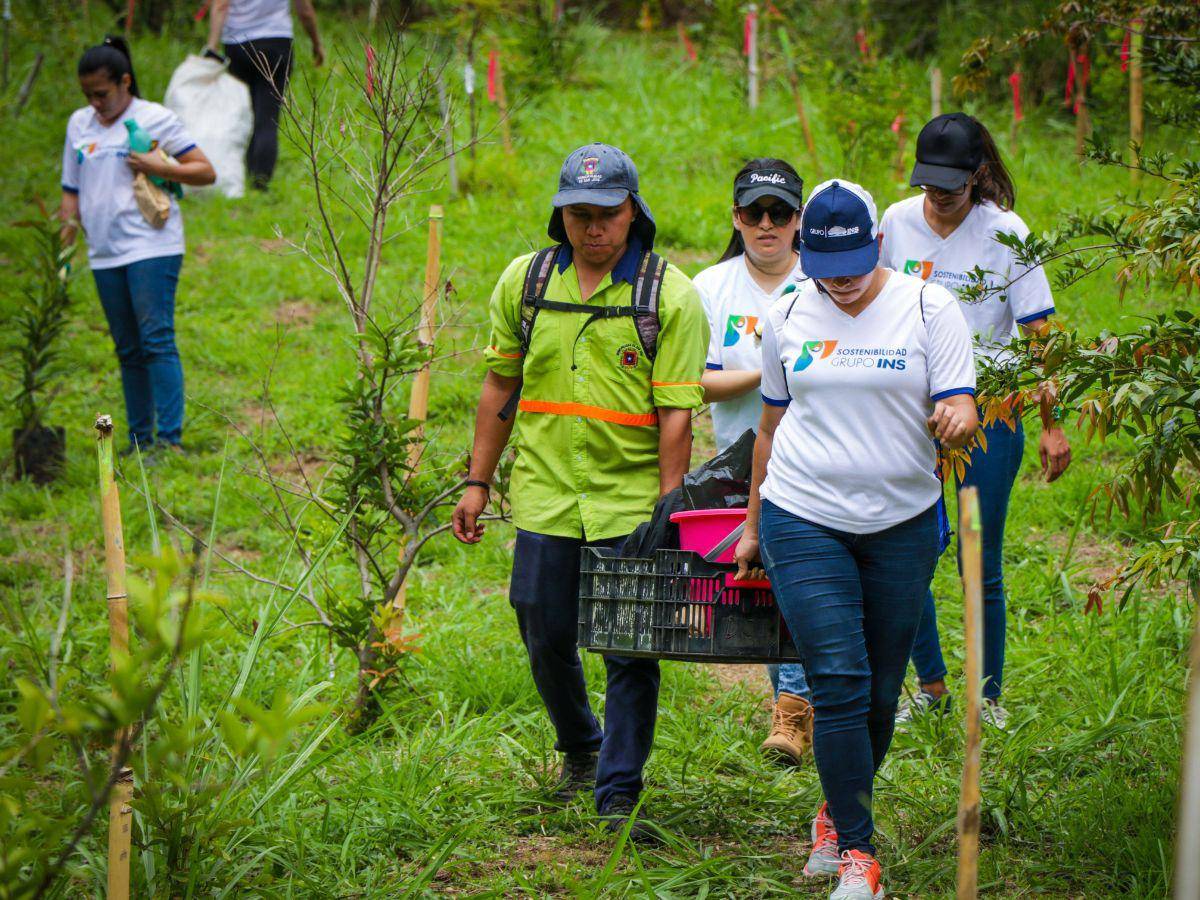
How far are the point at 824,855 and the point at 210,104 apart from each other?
28.9 feet

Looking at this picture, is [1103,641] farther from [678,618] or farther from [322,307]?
[322,307]

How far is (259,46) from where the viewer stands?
34.7ft

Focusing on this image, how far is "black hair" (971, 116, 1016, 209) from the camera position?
4367 mm

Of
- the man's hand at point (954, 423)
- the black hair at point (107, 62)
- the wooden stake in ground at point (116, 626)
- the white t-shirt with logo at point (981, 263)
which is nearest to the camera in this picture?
the wooden stake in ground at point (116, 626)

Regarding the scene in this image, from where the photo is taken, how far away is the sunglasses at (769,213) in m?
4.28

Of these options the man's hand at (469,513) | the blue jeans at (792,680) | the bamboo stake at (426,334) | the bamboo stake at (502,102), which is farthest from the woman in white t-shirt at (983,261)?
the bamboo stake at (502,102)

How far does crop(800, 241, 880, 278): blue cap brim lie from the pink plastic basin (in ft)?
2.29

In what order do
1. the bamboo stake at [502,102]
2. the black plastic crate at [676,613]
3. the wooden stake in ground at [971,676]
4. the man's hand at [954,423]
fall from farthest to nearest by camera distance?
1. the bamboo stake at [502,102]
2. the black plastic crate at [676,613]
3. the man's hand at [954,423]
4. the wooden stake in ground at [971,676]

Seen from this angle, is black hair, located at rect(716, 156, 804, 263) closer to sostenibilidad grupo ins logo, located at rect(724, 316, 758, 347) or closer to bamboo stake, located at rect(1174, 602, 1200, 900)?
sostenibilidad grupo ins logo, located at rect(724, 316, 758, 347)

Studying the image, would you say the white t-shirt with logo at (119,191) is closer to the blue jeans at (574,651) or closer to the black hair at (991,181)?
the blue jeans at (574,651)

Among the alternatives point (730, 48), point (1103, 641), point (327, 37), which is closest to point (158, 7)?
point (327, 37)

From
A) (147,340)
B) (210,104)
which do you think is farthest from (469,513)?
(210,104)

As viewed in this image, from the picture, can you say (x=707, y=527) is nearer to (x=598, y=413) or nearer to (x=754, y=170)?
(x=598, y=413)

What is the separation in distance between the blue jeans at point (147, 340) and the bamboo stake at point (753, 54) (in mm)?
6322
